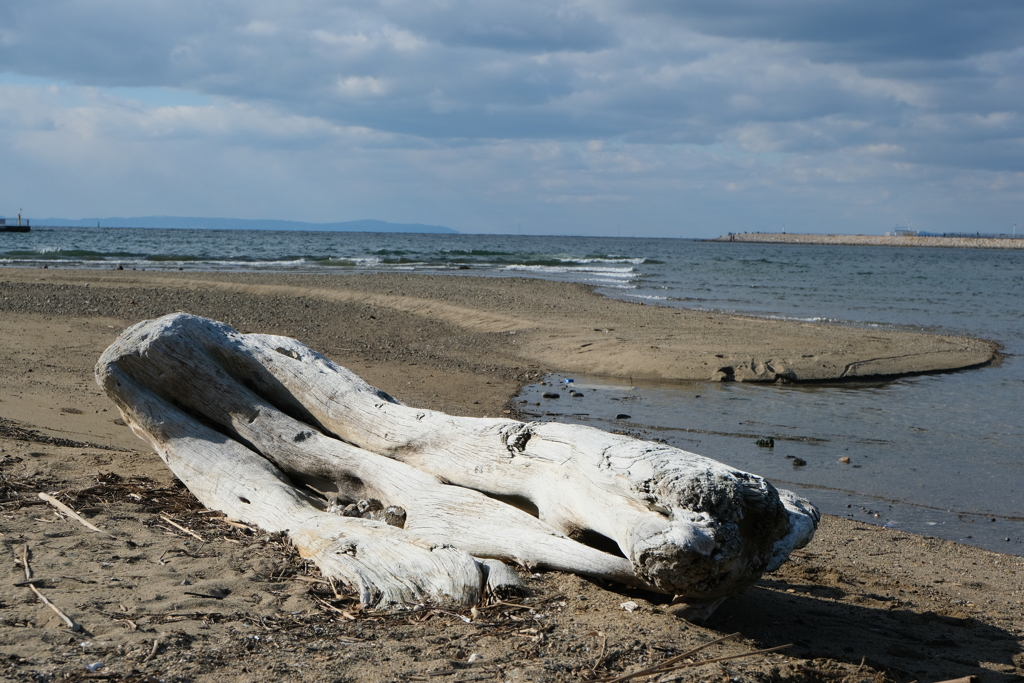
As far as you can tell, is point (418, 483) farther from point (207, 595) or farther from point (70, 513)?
point (70, 513)

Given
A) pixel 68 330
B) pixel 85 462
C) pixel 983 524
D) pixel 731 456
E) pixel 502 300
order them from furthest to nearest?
pixel 502 300 → pixel 68 330 → pixel 731 456 → pixel 983 524 → pixel 85 462

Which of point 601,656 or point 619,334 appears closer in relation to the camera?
point 601,656

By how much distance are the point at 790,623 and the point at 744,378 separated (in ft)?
25.2

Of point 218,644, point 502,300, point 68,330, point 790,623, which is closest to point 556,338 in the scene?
point 502,300

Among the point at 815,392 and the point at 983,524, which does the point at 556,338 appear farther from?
the point at 983,524

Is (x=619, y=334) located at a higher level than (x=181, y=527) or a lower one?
higher

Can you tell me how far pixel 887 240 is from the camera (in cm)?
14850

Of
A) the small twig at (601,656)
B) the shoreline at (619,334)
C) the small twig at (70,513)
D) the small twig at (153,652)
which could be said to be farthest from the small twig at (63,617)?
the shoreline at (619,334)

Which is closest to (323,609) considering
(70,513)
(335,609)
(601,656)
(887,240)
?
(335,609)

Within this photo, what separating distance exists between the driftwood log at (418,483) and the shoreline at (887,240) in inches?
5726

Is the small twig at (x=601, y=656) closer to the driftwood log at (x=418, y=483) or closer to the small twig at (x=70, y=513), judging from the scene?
the driftwood log at (x=418, y=483)

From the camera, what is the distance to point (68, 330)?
36.9ft

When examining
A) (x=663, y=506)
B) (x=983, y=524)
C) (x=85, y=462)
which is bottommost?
(x=983, y=524)

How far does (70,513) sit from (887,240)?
164113 mm
